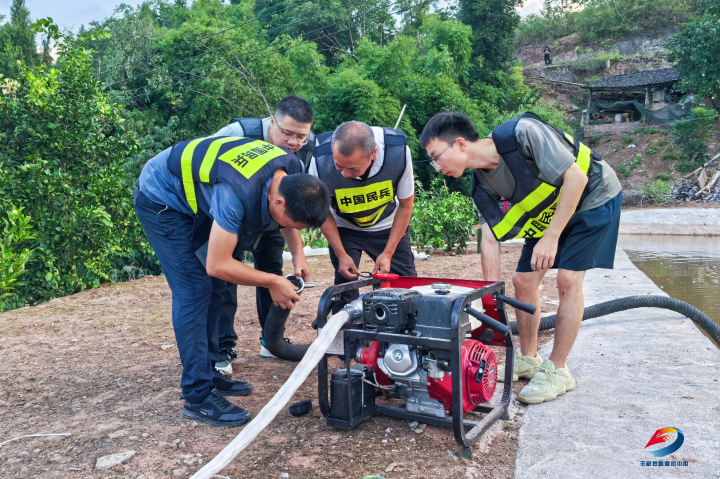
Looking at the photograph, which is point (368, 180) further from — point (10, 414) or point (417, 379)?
point (10, 414)

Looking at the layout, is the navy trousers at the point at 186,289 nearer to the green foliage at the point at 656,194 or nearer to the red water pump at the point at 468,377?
the red water pump at the point at 468,377

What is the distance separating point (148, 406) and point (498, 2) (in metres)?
30.7

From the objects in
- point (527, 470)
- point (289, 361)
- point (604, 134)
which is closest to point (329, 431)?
point (527, 470)

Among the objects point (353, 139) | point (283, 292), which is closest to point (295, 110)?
point (353, 139)

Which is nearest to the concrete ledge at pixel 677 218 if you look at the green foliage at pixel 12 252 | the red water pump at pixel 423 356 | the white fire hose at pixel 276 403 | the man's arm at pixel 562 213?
the man's arm at pixel 562 213

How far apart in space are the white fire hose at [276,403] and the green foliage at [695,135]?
28369 mm

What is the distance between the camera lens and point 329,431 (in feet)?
8.10

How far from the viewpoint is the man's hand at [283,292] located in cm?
251

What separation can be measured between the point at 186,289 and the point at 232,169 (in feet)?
2.26

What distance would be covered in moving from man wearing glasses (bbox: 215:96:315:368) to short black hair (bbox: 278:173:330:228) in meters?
1.04

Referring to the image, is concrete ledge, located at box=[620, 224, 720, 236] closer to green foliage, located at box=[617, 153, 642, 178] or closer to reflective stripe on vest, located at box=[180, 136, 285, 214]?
green foliage, located at box=[617, 153, 642, 178]

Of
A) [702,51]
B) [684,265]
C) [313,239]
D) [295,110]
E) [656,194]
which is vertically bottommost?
[684,265]

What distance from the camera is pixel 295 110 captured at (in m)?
3.31

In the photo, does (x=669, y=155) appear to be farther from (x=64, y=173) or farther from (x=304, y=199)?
(x=304, y=199)
